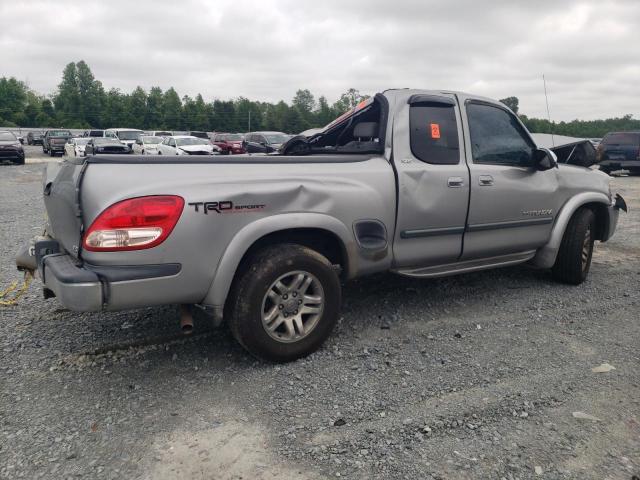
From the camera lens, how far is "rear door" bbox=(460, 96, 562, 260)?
14.1 ft

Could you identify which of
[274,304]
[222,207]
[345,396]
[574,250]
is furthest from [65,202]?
[574,250]

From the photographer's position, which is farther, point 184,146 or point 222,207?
point 184,146

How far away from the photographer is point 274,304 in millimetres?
3309

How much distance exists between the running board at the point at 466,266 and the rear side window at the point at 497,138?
862 mm

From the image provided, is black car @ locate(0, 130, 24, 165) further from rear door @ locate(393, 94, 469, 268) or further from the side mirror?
the side mirror

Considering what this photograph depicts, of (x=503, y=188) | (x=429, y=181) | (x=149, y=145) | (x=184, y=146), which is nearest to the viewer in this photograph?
(x=429, y=181)

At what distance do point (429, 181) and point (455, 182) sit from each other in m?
0.27

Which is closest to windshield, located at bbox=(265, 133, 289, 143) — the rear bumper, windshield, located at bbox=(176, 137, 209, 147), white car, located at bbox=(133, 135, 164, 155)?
windshield, located at bbox=(176, 137, 209, 147)

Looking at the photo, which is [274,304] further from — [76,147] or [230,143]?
[230,143]

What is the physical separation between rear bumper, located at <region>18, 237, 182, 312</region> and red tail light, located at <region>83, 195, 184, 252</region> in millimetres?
127

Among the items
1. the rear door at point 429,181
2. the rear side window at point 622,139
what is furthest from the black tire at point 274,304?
the rear side window at point 622,139

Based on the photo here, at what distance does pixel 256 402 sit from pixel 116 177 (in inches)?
60.0

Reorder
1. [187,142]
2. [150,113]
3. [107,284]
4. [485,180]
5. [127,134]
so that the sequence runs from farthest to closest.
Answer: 1. [150,113]
2. [127,134]
3. [187,142]
4. [485,180]
5. [107,284]

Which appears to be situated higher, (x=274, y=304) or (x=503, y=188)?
(x=503, y=188)
